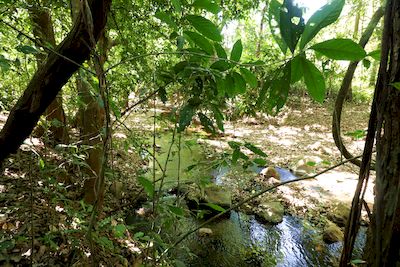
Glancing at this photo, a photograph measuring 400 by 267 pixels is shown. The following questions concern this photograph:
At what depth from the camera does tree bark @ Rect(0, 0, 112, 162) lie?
40.8 inches

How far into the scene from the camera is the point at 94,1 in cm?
101

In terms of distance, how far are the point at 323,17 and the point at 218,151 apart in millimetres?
7144

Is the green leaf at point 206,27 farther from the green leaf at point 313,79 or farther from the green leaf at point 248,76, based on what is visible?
the green leaf at point 313,79

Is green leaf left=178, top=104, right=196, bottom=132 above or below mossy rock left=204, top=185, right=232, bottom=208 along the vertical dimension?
above

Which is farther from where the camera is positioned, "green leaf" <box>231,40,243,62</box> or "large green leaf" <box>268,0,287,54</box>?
"green leaf" <box>231,40,243,62</box>

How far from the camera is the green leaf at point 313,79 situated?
25.4 inches

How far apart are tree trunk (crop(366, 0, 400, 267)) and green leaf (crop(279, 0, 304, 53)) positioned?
6.1 inches

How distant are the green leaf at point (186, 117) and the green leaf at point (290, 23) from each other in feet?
1.15

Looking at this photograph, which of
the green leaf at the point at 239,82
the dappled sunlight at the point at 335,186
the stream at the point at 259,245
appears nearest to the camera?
the green leaf at the point at 239,82

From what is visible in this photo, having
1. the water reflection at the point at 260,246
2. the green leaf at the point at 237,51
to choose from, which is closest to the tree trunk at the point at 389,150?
the green leaf at the point at 237,51

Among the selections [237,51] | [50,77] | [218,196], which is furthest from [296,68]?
[218,196]

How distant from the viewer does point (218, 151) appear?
25.1 ft

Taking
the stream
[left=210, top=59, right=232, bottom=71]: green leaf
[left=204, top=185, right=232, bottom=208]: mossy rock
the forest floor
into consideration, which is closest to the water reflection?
the stream

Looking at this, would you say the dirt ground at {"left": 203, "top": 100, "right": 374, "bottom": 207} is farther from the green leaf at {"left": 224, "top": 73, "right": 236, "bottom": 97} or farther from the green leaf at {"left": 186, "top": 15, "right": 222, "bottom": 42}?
the green leaf at {"left": 186, "top": 15, "right": 222, "bottom": 42}
